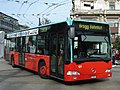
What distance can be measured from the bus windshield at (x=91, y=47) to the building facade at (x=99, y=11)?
127 ft

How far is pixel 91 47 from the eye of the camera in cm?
1062

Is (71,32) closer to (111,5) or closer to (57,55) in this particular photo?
(57,55)

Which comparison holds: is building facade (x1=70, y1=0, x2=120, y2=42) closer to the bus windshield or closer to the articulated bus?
the articulated bus

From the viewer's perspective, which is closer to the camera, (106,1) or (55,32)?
(55,32)

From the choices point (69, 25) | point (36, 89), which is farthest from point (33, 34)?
point (36, 89)

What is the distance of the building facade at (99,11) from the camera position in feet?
163

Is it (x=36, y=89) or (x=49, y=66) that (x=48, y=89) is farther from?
(x=49, y=66)

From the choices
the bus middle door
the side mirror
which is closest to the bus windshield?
the side mirror

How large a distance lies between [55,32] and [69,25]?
1248mm

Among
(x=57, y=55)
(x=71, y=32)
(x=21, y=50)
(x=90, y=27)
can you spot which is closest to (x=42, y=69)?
(x=57, y=55)

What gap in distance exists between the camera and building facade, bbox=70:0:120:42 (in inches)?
1955

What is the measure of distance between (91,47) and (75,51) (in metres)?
0.82

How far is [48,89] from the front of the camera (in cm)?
954

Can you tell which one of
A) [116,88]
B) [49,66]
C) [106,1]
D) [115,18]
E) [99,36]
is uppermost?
[106,1]
